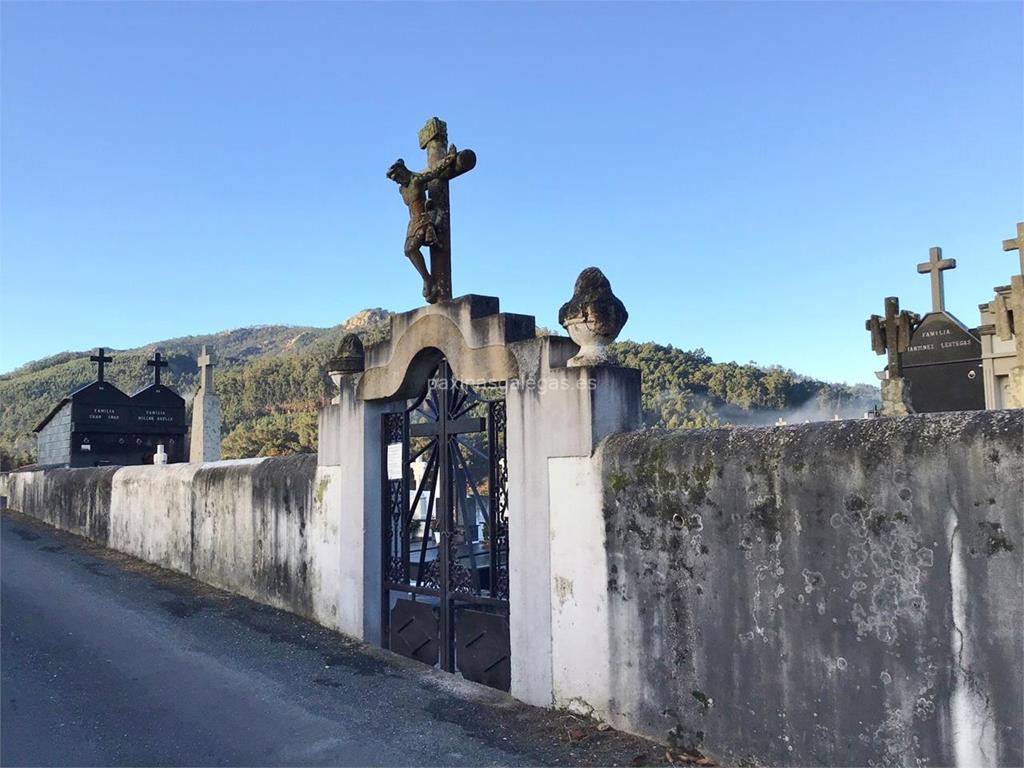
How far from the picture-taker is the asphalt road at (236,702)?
4.77m

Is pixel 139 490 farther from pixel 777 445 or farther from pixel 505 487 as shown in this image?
pixel 777 445

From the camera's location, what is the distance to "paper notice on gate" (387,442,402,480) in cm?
744

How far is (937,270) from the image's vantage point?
13.7 meters

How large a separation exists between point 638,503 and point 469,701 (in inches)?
86.2

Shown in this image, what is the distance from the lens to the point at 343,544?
7777 mm

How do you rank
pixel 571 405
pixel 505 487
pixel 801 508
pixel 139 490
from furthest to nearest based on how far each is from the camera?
1. pixel 139 490
2. pixel 505 487
3. pixel 571 405
4. pixel 801 508

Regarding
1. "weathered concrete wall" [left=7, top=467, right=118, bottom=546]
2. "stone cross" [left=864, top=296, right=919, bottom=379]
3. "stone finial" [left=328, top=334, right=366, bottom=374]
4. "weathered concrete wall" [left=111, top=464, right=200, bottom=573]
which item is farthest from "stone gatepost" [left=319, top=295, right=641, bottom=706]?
"weathered concrete wall" [left=7, top=467, right=118, bottom=546]

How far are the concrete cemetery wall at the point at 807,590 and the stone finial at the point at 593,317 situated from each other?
0.65 m

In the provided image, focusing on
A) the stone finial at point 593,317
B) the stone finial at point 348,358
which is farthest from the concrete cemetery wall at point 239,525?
the stone finial at point 593,317

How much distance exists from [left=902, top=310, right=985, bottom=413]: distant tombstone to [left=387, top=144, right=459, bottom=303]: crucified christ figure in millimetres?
9521

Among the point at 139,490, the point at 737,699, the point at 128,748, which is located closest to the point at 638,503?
the point at 737,699

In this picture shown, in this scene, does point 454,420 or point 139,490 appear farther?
point 139,490

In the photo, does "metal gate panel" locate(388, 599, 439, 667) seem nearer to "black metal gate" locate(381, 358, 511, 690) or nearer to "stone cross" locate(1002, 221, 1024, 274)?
"black metal gate" locate(381, 358, 511, 690)

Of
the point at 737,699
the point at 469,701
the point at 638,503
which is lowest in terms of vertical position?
the point at 469,701
